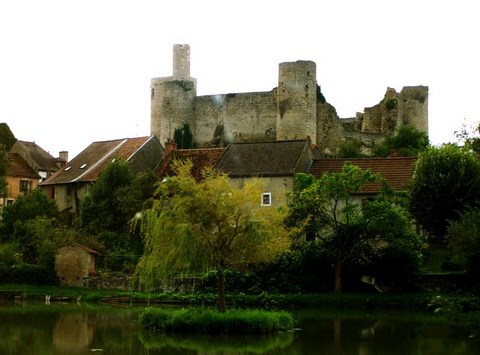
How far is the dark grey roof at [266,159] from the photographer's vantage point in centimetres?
5191

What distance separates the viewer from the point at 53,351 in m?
22.2

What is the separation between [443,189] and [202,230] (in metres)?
19.5

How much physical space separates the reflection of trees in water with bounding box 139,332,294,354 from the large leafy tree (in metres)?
13.1

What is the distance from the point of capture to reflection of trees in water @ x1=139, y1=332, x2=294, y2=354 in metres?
22.7

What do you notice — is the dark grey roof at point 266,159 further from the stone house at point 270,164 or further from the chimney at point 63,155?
the chimney at point 63,155

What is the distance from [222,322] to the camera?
2731 centimetres

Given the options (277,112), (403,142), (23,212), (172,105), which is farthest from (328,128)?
(23,212)

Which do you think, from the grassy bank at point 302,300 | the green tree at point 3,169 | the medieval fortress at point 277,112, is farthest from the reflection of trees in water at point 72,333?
the medieval fortress at point 277,112

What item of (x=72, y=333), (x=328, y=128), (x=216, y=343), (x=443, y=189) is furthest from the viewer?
(x=328, y=128)

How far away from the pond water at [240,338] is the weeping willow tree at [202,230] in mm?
2559

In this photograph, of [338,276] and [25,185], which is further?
[25,185]

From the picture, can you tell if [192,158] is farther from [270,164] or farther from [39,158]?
[39,158]

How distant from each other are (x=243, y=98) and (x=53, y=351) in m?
59.6

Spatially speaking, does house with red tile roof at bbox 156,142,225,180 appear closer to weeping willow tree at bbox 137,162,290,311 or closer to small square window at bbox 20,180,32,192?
small square window at bbox 20,180,32,192
